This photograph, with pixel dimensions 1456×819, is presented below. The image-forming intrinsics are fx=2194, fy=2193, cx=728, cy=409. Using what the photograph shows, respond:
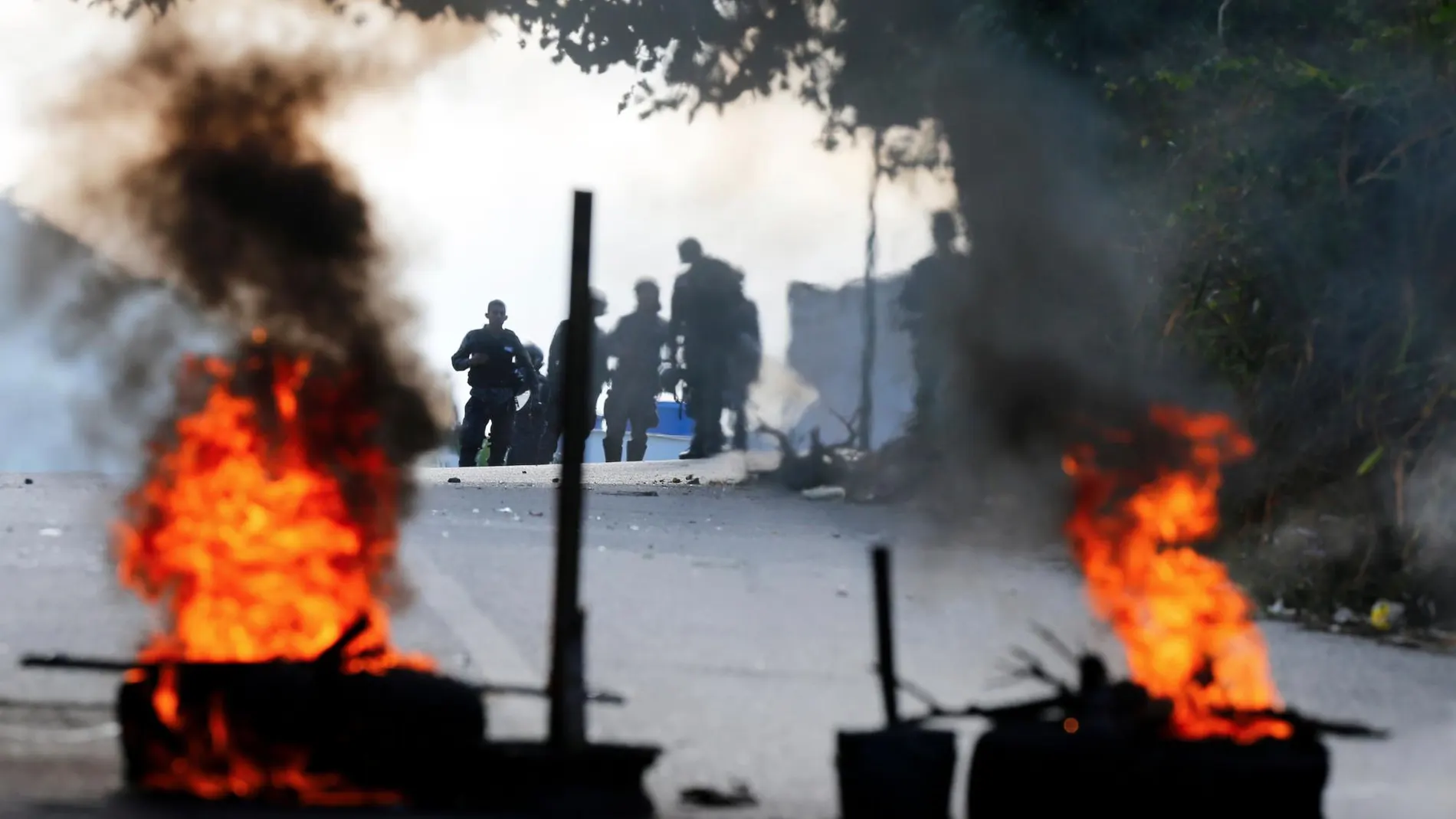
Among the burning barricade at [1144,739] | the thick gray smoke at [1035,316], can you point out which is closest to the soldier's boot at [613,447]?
the thick gray smoke at [1035,316]

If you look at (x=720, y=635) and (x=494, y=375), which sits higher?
(x=494, y=375)

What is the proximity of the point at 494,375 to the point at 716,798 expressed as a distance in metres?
14.8

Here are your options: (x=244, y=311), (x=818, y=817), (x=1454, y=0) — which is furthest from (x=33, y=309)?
(x=1454, y=0)

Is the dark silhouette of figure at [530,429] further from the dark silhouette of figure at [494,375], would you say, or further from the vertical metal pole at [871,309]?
the vertical metal pole at [871,309]

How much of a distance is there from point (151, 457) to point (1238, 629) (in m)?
3.28

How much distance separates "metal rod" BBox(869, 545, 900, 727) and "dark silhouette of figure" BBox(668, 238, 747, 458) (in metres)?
5.62

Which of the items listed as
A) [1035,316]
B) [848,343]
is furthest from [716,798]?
[848,343]

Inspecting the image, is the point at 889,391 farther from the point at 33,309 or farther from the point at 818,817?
the point at 818,817

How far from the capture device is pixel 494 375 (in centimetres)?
2092

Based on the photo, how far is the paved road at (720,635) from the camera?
7.08 meters

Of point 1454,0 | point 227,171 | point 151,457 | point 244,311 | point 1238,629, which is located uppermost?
point 1454,0

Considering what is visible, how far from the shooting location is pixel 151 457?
674cm

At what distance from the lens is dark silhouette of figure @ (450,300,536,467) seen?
66.7ft

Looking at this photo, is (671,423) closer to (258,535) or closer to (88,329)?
(88,329)
